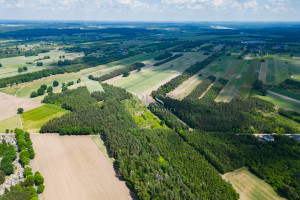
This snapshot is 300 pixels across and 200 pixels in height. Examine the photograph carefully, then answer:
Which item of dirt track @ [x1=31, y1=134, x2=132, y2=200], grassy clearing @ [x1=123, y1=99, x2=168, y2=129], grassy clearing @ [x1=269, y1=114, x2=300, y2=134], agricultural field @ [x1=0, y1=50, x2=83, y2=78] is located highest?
agricultural field @ [x1=0, y1=50, x2=83, y2=78]

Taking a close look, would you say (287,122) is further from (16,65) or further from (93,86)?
(16,65)

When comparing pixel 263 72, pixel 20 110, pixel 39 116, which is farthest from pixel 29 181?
pixel 263 72

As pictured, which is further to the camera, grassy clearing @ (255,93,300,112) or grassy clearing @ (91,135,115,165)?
grassy clearing @ (255,93,300,112)

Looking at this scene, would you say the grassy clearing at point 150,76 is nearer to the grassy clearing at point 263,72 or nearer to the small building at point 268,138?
the grassy clearing at point 263,72

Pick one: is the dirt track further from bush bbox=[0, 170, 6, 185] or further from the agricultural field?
the agricultural field

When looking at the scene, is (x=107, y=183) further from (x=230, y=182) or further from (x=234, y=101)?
(x=234, y=101)

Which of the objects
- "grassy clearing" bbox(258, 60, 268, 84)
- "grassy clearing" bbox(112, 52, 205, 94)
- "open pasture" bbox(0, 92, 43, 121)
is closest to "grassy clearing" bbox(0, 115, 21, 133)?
"open pasture" bbox(0, 92, 43, 121)

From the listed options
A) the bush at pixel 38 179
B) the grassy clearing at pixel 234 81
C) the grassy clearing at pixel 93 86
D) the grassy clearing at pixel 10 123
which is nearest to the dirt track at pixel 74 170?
the bush at pixel 38 179
